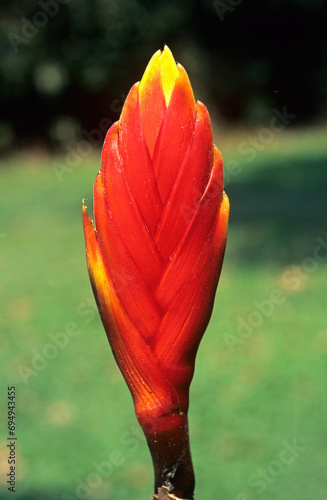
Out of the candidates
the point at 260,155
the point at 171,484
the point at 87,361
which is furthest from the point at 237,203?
the point at 171,484

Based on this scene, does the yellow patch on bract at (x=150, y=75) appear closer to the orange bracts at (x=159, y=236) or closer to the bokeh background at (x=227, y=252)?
the orange bracts at (x=159, y=236)

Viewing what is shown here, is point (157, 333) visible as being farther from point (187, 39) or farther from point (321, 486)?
point (187, 39)

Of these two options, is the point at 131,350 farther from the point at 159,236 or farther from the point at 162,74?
the point at 162,74

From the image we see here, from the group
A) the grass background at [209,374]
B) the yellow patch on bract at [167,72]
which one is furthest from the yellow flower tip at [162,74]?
the grass background at [209,374]

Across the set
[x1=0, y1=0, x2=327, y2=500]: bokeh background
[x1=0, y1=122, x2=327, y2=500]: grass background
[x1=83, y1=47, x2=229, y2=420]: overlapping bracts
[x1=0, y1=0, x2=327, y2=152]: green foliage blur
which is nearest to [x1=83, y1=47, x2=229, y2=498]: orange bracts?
[x1=83, y1=47, x2=229, y2=420]: overlapping bracts

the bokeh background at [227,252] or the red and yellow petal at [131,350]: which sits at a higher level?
the red and yellow petal at [131,350]

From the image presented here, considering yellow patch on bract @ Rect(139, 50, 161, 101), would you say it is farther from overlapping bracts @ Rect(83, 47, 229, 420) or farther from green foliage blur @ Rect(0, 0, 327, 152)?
green foliage blur @ Rect(0, 0, 327, 152)

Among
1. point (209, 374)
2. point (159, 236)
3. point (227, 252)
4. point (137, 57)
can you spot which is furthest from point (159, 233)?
point (137, 57)
